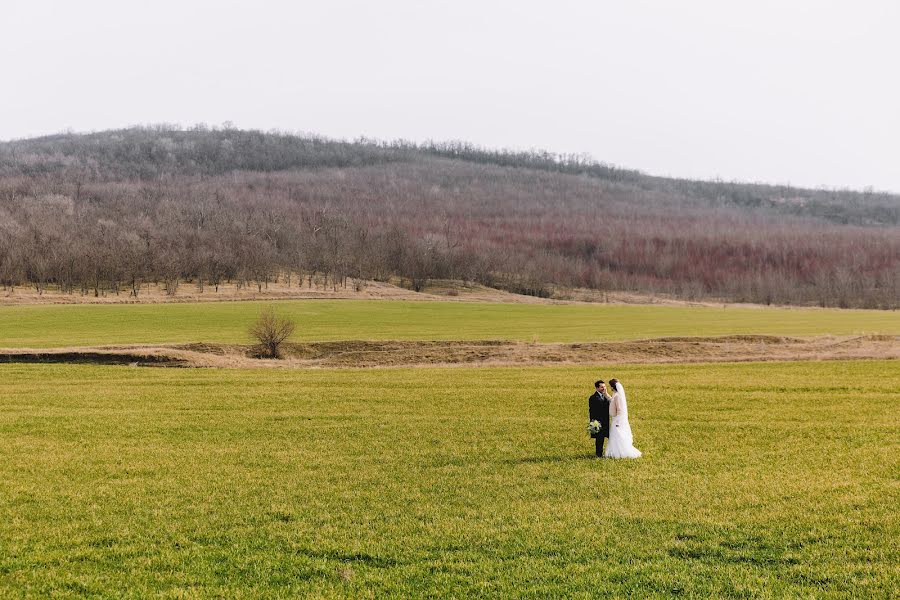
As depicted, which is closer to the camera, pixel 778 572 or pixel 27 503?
pixel 778 572

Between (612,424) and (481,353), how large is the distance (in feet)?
88.7

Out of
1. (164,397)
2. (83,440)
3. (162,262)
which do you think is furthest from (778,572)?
(162,262)

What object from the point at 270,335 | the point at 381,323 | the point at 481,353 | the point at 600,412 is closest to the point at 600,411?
the point at 600,412

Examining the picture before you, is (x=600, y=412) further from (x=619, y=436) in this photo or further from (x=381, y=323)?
(x=381, y=323)

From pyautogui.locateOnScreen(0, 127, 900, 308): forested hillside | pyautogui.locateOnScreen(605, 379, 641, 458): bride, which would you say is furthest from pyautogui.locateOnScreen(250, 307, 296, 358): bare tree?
pyautogui.locateOnScreen(0, 127, 900, 308): forested hillside

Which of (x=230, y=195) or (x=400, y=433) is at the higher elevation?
(x=230, y=195)

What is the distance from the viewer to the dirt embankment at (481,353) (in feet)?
132

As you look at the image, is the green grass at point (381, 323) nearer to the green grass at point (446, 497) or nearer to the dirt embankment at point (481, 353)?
the dirt embankment at point (481, 353)

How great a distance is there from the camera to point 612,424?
17.1 m

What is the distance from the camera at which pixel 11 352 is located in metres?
40.7

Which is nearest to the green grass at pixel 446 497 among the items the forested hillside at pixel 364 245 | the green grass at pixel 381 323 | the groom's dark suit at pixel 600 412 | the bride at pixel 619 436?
the bride at pixel 619 436

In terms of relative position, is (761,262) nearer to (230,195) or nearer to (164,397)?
(230,195)

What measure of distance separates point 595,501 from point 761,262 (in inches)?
6933

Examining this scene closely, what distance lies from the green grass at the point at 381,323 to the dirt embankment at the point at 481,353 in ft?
17.1
